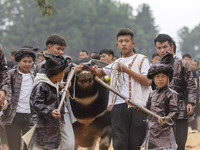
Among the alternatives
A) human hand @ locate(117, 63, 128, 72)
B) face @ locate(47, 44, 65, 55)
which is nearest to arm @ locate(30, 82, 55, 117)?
human hand @ locate(117, 63, 128, 72)

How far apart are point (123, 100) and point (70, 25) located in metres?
61.6

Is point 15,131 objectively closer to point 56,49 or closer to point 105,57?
point 56,49

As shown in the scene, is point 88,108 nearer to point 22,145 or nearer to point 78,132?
point 78,132

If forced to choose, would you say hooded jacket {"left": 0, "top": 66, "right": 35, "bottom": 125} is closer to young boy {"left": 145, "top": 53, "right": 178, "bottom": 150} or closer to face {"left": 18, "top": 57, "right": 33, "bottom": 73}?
face {"left": 18, "top": 57, "right": 33, "bottom": 73}

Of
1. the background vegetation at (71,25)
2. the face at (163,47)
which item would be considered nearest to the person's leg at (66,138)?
the face at (163,47)

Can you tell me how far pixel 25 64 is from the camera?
671cm

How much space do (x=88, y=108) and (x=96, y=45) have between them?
5864cm

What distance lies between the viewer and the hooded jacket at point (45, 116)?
4135mm

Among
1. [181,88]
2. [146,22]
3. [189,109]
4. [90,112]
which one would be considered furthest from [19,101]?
[146,22]

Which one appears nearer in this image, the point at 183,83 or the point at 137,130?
the point at 137,130

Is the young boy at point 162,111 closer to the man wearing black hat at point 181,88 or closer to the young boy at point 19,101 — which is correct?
the man wearing black hat at point 181,88

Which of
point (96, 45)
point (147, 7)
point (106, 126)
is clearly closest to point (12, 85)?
point (106, 126)

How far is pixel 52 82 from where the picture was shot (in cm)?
449

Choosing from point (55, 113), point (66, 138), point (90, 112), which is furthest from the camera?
point (90, 112)
